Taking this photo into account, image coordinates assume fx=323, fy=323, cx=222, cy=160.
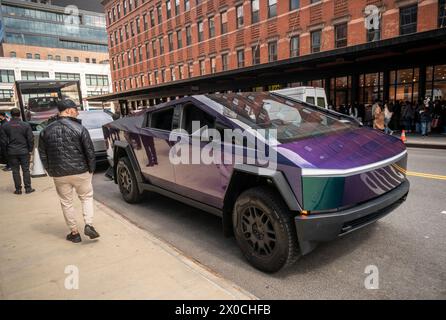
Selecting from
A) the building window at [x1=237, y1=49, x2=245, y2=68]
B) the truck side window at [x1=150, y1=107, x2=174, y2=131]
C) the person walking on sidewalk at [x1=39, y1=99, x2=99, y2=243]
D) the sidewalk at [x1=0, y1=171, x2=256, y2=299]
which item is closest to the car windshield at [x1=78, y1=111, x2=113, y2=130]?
the sidewalk at [x1=0, y1=171, x2=256, y2=299]

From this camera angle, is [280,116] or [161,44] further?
[161,44]

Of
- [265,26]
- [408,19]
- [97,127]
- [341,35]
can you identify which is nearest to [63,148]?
[97,127]

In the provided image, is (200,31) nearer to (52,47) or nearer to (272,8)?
(272,8)

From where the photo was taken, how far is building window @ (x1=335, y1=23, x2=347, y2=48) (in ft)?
69.8

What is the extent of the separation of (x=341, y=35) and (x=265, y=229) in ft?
71.2

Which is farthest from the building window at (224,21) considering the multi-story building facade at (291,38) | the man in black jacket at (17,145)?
the man in black jacket at (17,145)

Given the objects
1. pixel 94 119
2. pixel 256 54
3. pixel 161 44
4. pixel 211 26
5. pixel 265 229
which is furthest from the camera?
pixel 161 44

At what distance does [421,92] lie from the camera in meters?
18.1

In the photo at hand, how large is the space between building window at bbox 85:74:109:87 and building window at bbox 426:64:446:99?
73.9m

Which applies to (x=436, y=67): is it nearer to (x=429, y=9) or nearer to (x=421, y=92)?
(x=421, y=92)

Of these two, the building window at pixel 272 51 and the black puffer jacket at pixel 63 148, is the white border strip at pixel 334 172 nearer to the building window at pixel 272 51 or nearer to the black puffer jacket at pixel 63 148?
the black puffer jacket at pixel 63 148

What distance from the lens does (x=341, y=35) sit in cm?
2150

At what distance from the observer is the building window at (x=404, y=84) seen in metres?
18.3

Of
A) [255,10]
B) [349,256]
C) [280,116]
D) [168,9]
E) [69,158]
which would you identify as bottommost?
[349,256]
